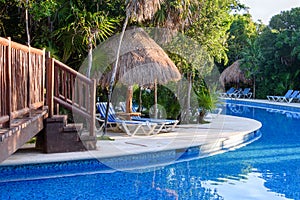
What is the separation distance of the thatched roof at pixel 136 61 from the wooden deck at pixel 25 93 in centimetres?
230

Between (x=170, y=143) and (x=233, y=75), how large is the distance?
74.3 feet

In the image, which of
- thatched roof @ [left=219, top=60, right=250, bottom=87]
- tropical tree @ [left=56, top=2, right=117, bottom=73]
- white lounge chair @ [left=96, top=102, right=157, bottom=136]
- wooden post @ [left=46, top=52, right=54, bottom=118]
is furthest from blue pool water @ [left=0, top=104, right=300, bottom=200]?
thatched roof @ [left=219, top=60, right=250, bottom=87]

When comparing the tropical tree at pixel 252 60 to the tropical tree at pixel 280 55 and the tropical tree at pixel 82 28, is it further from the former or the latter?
the tropical tree at pixel 82 28

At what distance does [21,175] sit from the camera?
7.08 meters

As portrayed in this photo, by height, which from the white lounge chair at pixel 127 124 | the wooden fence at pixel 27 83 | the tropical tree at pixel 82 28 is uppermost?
the tropical tree at pixel 82 28

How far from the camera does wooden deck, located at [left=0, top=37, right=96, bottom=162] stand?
13.7ft

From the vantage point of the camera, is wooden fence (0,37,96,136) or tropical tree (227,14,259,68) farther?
tropical tree (227,14,259,68)

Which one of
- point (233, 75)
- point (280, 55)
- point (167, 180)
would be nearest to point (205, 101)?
point (167, 180)

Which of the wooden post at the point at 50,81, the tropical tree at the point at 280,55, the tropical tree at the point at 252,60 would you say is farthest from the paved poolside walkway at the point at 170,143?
the tropical tree at the point at 252,60

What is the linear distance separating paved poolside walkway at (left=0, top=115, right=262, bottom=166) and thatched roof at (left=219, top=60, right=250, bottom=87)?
17836 millimetres

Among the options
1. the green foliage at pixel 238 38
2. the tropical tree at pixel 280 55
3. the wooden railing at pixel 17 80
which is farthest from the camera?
the green foliage at pixel 238 38

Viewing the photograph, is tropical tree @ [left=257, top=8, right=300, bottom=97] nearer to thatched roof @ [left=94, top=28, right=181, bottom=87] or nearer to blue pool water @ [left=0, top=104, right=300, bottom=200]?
thatched roof @ [left=94, top=28, right=181, bottom=87]

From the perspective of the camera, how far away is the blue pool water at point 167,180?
21.0 feet

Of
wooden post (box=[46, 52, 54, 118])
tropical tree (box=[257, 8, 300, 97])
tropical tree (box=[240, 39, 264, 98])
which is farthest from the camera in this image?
tropical tree (box=[240, 39, 264, 98])
